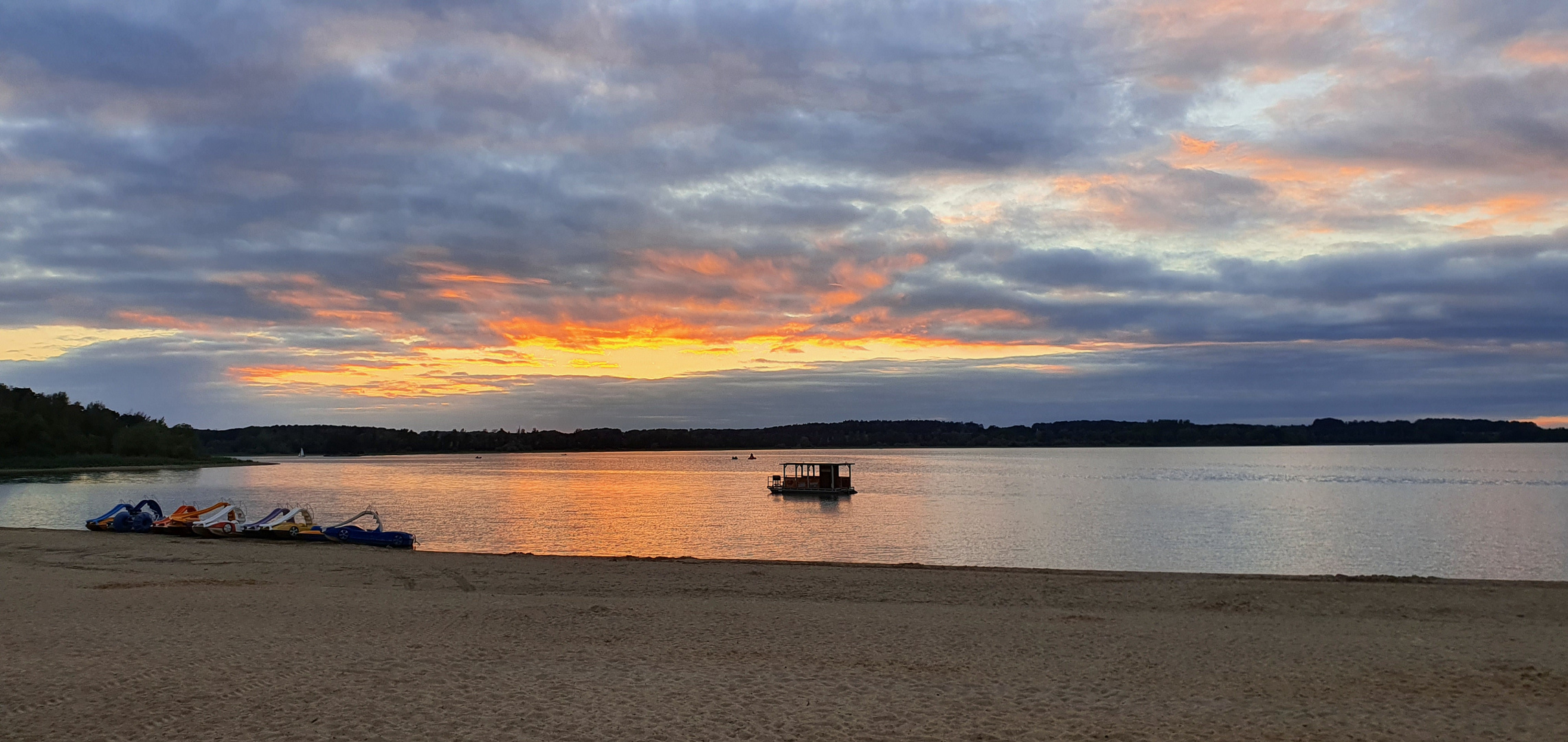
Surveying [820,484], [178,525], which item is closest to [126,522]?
[178,525]

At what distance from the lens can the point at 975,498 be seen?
61.3 metres

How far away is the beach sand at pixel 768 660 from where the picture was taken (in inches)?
336

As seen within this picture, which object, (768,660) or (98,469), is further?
(98,469)

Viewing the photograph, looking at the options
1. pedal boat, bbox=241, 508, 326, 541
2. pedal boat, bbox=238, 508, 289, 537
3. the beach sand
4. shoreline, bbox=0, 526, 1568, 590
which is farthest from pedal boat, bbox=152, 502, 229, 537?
the beach sand

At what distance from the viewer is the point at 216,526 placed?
32.8 metres

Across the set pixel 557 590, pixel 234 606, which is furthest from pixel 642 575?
pixel 234 606

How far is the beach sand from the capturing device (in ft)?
28.0

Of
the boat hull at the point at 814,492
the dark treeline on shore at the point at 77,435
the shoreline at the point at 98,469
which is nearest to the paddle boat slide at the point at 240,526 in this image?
the boat hull at the point at 814,492

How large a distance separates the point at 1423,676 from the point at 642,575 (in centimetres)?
1527

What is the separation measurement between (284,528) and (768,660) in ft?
86.3

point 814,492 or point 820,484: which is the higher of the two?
point 820,484

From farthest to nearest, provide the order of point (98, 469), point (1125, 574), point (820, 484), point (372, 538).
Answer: point (98, 469)
point (820, 484)
point (372, 538)
point (1125, 574)

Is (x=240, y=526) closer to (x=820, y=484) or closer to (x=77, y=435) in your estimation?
(x=820, y=484)

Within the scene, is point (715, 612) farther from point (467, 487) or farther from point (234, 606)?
point (467, 487)
